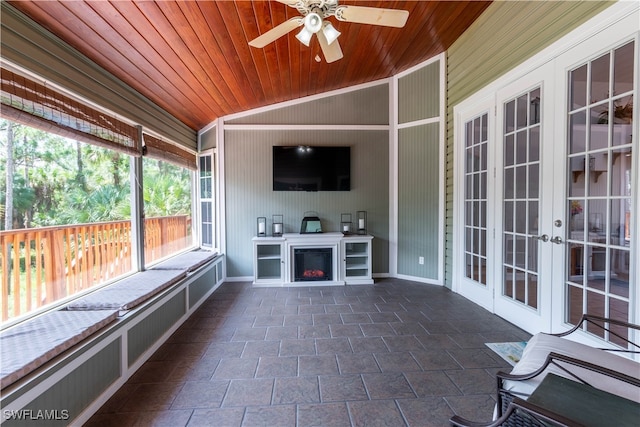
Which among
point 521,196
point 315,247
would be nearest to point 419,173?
point 521,196

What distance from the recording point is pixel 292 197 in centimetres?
482

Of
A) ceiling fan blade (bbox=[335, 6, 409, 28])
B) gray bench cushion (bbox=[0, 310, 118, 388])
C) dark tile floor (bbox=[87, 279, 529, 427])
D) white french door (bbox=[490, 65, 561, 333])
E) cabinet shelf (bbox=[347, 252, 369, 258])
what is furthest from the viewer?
cabinet shelf (bbox=[347, 252, 369, 258])

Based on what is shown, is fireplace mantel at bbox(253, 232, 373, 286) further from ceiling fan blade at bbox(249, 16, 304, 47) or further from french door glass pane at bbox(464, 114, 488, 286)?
ceiling fan blade at bbox(249, 16, 304, 47)

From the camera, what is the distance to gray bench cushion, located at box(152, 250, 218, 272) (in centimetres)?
340

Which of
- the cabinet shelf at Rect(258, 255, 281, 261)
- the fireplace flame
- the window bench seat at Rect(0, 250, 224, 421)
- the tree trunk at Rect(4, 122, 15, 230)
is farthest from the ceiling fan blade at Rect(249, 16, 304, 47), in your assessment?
the fireplace flame

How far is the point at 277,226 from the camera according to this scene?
4656 mm

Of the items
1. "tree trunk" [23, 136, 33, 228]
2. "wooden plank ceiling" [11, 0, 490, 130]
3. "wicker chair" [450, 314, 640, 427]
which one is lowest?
"wicker chair" [450, 314, 640, 427]

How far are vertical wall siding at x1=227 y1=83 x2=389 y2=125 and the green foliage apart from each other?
7.62 ft

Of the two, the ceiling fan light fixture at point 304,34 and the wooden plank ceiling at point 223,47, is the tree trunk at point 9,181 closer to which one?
the wooden plank ceiling at point 223,47

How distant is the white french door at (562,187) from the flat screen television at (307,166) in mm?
2029

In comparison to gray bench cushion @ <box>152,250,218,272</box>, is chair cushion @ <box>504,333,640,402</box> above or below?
below

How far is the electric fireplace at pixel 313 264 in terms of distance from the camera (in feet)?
14.8

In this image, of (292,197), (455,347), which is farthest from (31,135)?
(455,347)

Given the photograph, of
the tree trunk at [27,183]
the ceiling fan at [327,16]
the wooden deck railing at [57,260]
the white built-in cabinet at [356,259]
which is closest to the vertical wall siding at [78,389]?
the wooden deck railing at [57,260]
